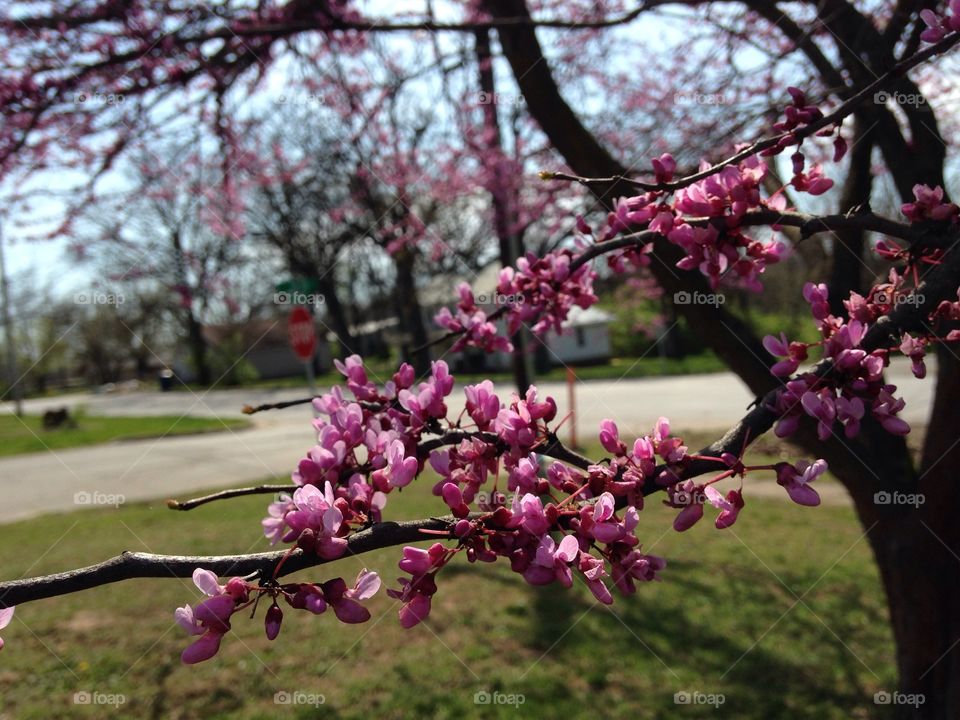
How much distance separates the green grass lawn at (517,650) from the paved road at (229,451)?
108 inches

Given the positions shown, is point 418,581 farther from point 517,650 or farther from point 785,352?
point 517,650

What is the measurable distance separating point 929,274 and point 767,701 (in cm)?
298

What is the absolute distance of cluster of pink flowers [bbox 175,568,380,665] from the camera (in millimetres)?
850

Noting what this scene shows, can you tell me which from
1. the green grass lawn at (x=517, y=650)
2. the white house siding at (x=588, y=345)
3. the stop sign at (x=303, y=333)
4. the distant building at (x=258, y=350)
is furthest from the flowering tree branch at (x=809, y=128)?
the white house siding at (x=588, y=345)

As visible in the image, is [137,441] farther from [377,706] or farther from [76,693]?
[377,706]

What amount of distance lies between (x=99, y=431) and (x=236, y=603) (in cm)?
1949

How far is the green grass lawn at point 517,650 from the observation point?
11.6ft

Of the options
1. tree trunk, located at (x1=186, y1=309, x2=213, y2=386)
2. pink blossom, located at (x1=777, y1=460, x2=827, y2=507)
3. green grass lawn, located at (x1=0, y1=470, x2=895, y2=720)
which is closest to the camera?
pink blossom, located at (x1=777, y1=460, x2=827, y2=507)

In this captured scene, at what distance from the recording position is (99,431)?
1777cm

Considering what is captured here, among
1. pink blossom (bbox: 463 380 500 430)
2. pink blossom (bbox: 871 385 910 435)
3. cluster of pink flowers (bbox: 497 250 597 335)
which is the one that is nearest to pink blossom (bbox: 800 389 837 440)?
pink blossom (bbox: 871 385 910 435)

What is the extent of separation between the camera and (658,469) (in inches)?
41.5

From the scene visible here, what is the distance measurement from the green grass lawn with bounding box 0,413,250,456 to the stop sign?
7.52 meters

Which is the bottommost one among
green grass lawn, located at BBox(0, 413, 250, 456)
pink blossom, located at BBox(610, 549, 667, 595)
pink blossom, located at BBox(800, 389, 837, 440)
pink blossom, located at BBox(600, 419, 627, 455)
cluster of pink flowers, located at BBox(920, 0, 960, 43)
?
green grass lawn, located at BBox(0, 413, 250, 456)

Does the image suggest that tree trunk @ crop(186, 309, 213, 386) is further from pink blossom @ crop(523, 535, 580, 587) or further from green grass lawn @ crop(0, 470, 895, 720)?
pink blossom @ crop(523, 535, 580, 587)
